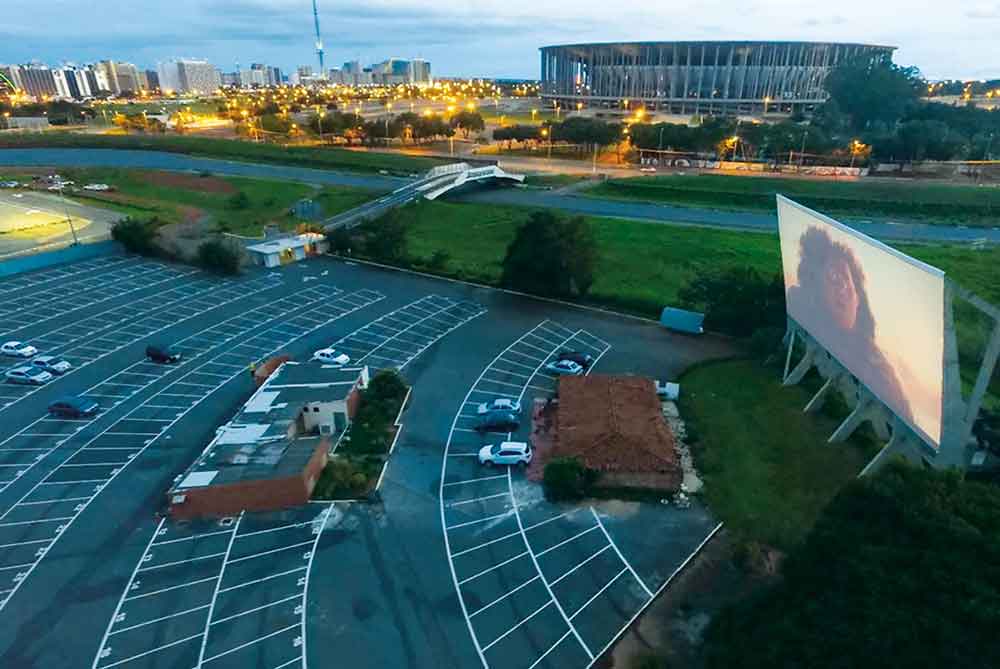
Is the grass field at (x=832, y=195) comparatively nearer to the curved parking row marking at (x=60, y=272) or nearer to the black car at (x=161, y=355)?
the curved parking row marking at (x=60, y=272)

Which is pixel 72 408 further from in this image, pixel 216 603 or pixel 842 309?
pixel 842 309

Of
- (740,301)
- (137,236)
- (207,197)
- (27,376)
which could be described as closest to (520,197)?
(207,197)

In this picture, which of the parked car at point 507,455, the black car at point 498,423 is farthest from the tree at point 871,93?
the parked car at point 507,455

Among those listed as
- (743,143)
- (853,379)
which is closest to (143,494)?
(853,379)

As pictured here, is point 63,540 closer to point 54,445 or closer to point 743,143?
point 54,445

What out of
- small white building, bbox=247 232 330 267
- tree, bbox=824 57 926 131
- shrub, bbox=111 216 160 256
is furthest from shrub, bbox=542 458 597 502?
tree, bbox=824 57 926 131

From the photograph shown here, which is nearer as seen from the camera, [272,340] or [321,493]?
[321,493]

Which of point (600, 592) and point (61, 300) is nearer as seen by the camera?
point (600, 592)
